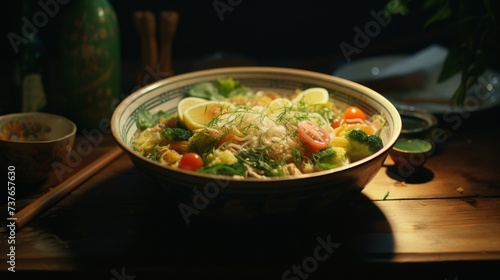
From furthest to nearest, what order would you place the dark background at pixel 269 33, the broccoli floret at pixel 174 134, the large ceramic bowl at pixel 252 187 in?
1. the dark background at pixel 269 33
2. the broccoli floret at pixel 174 134
3. the large ceramic bowl at pixel 252 187

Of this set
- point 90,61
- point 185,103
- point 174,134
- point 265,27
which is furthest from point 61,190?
point 265,27

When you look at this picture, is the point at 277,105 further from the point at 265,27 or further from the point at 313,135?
the point at 265,27

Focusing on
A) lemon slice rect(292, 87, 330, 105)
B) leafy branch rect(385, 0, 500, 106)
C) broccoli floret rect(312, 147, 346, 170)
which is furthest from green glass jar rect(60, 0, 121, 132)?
leafy branch rect(385, 0, 500, 106)

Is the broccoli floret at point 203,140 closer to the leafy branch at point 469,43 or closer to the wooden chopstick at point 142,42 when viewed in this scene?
the wooden chopstick at point 142,42

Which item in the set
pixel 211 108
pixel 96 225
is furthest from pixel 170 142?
pixel 96 225

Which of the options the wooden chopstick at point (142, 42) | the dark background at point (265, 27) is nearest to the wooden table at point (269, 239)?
the wooden chopstick at point (142, 42)

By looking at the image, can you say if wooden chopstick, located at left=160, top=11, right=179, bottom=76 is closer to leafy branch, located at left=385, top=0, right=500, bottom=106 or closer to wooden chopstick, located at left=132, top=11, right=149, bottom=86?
wooden chopstick, located at left=132, top=11, right=149, bottom=86
